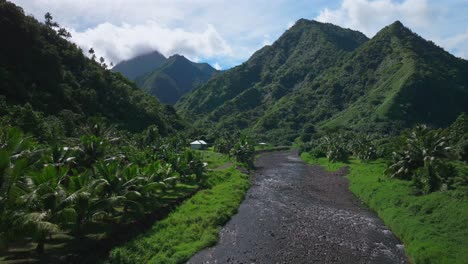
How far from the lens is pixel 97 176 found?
3256 cm

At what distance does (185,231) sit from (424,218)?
2314 centimetres

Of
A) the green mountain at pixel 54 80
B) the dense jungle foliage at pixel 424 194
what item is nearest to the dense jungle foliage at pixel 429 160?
the dense jungle foliage at pixel 424 194

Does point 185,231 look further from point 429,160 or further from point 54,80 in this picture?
point 54,80

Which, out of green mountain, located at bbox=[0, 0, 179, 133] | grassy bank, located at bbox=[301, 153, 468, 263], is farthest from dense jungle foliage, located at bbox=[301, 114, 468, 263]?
green mountain, located at bbox=[0, 0, 179, 133]

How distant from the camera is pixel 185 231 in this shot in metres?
33.7

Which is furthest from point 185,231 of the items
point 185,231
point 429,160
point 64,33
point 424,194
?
point 64,33

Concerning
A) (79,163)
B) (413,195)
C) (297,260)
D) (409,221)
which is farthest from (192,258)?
(413,195)

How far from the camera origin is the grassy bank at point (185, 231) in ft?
90.5

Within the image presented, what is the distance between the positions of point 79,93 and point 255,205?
8331 centimetres

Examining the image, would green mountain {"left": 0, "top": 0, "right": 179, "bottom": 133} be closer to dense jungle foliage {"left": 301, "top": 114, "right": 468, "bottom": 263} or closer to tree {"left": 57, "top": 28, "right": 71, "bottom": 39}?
tree {"left": 57, "top": 28, "right": 71, "bottom": 39}

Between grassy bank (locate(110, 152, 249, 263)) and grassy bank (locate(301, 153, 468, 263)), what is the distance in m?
17.5

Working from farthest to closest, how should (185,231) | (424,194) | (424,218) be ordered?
(424,194)
(424,218)
(185,231)

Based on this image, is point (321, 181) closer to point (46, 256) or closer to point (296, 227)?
point (296, 227)

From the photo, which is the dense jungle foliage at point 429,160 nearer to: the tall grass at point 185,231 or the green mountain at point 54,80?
the tall grass at point 185,231
